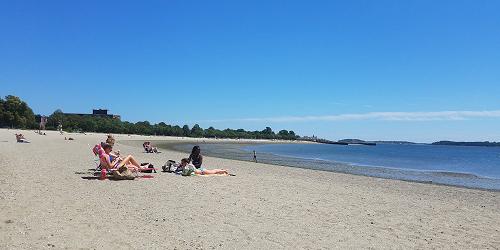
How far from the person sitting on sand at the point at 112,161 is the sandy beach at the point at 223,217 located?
101cm

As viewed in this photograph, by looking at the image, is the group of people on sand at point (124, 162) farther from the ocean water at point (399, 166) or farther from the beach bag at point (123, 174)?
the ocean water at point (399, 166)

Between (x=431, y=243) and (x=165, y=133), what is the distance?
509 ft

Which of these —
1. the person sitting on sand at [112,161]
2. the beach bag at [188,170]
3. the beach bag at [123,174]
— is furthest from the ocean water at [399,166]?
the beach bag at [123,174]

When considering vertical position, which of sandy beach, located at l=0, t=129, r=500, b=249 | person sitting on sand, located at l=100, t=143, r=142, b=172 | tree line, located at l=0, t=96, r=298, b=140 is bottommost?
sandy beach, located at l=0, t=129, r=500, b=249


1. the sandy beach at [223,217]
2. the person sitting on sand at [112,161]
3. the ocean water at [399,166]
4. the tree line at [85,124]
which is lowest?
the sandy beach at [223,217]

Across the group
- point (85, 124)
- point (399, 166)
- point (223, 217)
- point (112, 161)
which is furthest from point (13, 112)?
point (223, 217)

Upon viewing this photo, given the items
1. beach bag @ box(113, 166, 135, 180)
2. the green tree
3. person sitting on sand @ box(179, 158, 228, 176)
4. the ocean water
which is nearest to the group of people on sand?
person sitting on sand @ box(179, 158, 228, 176)

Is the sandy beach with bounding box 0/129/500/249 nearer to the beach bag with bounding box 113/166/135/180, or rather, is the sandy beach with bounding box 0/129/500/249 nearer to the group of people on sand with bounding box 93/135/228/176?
the beach bag with bounding box 113/166/135/180

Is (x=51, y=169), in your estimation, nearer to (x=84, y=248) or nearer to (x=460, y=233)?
(x=84, y=248)

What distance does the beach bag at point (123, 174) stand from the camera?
13.6 meters

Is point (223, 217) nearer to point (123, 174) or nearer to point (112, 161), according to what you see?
point (123, 174)

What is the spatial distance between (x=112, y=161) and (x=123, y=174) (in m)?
1.38

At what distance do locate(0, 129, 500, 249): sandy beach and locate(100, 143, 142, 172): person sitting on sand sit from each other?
39.8 inches

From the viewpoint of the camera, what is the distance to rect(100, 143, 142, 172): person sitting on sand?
14.2 metres
